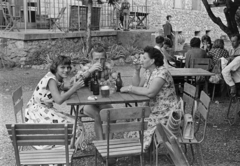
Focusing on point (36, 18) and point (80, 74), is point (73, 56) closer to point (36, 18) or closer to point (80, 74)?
point (36, 18)

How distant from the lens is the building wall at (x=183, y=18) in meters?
17.5

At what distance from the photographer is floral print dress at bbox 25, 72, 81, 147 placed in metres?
3.83

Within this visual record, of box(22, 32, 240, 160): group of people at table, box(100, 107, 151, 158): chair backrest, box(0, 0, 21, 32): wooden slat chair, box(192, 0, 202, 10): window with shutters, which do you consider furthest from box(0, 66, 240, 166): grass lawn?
box(192, 0, 202, 10): window with shutters

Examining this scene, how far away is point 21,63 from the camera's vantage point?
33.8ft

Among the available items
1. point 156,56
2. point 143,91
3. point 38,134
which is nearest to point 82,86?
point 143,91

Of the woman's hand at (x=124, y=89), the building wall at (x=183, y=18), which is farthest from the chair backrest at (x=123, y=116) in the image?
the building wall at (x=183, y=18)

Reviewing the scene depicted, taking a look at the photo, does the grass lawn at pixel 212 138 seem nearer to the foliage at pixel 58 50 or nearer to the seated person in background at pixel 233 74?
the seated person in background at pixel 233 74

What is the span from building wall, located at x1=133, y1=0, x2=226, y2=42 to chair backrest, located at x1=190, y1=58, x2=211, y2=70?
9336 mm

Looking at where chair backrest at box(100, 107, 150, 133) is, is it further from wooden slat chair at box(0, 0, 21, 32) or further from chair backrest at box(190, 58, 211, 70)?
wooden slat chair at box(0, 0, 21, 32)

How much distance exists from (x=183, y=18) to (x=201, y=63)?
12.4m

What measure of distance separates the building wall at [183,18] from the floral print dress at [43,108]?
1290cm

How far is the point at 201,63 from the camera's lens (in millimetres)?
7133

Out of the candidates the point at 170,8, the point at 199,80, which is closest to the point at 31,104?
the point at 199,80

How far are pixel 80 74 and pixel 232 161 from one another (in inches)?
81.5
